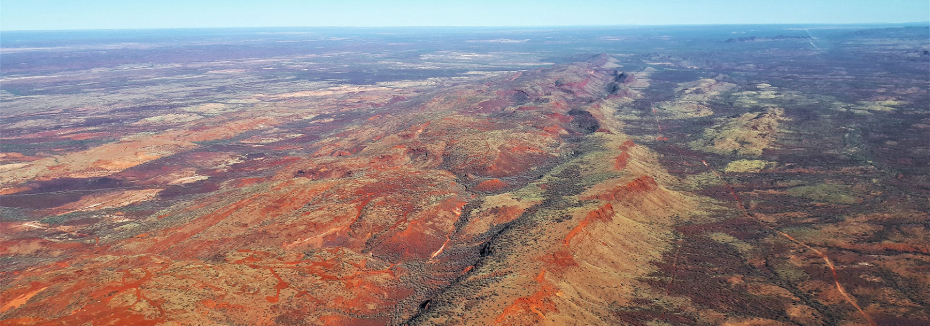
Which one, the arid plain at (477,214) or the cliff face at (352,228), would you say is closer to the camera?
the cliff face at (352,228)

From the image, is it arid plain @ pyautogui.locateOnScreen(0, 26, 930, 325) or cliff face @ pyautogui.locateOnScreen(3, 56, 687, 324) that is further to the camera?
arid plain @ pyautogui.locateOnScreen(0, 26, 930, 325)

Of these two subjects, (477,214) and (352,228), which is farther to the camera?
(477,214)

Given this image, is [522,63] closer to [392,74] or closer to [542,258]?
[392,74]

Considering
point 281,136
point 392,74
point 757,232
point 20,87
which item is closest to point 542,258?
point 757,232

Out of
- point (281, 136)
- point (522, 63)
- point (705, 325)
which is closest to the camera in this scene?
point (705, 325)

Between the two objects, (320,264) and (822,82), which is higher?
(822,82)

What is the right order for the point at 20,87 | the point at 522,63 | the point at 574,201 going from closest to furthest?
1. the point at 574,201
2. the point at 20,87
3. the point at 522,63

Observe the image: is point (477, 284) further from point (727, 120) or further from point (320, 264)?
point (727, 120)

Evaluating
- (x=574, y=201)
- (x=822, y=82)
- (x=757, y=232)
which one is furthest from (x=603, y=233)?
(x=822, y=82)

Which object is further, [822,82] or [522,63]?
[522,63]
